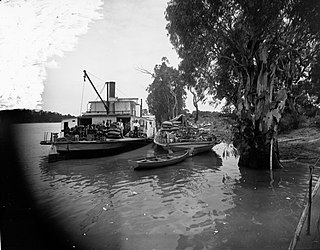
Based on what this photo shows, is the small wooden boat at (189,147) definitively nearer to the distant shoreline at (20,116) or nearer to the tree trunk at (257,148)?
the tree trunk at (257,148)

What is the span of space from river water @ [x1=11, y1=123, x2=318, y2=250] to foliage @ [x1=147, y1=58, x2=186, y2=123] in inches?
694

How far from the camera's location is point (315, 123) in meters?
19.3

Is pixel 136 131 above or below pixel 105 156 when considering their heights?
above

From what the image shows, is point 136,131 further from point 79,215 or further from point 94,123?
point 79,215

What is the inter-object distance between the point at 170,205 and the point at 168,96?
23.2m

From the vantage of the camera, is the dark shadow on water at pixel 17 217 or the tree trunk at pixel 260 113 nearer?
the dark shadow on water at pixel 17 217

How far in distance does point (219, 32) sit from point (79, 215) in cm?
766

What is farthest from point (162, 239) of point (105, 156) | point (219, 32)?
point (105, 156)

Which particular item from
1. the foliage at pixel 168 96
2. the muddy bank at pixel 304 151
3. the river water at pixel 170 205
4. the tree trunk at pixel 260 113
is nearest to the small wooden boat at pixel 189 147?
the river water at pixel 170 205

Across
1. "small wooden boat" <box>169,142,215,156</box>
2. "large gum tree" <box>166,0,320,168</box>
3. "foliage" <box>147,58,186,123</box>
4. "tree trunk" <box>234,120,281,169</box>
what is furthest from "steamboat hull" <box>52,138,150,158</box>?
"foliage" <box>147,58,186,123</box>

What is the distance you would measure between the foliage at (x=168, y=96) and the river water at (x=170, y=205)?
1763 cm

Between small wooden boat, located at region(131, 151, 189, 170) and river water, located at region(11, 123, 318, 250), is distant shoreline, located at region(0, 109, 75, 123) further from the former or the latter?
small wooden boat, located at region(131, 151, 189, 170)

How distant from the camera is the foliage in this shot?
26.3 metres

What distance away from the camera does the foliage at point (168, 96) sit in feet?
86.4
